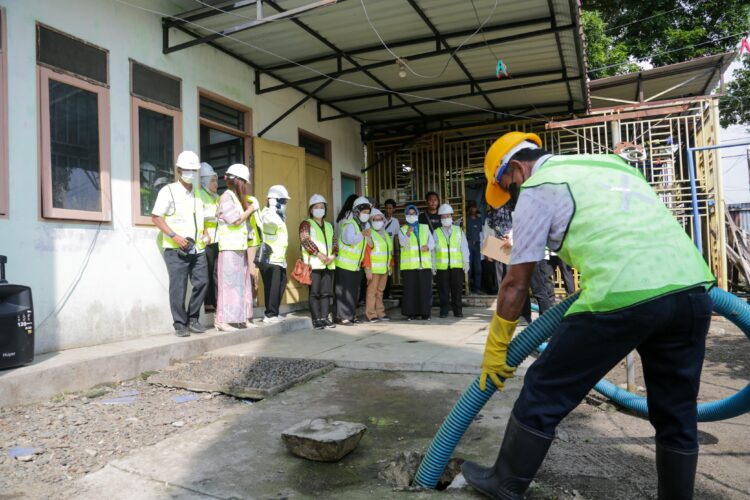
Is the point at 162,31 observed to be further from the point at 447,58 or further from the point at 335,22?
the point at 447,58

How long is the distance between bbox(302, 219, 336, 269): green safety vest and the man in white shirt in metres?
1.51

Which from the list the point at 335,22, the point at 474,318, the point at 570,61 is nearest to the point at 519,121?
the point at 570,61

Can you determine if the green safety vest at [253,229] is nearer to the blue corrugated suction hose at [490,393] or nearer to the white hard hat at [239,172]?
the white hard hat at [239,172]

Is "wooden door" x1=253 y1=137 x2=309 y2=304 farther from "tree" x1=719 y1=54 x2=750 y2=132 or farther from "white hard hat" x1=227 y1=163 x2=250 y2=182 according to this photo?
"tree" x1=719 y1=54 x2=750 y2=132

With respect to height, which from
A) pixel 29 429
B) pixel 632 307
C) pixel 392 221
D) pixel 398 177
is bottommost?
pixel 29 429

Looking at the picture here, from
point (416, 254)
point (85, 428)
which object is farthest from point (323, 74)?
point (85, 428)

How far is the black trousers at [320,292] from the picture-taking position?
6922 millimetres

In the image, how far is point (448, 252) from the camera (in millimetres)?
8156

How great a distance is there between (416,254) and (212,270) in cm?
313

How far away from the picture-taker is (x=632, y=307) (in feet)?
5.86

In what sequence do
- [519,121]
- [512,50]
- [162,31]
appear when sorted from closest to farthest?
[162,31] < [512,50] < [519,121]

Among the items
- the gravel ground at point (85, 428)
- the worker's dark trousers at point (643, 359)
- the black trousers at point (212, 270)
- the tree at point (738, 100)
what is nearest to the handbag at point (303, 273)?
the black trousers at point (212, 270)

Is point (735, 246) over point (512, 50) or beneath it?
beneath

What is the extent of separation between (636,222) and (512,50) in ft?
19.7
